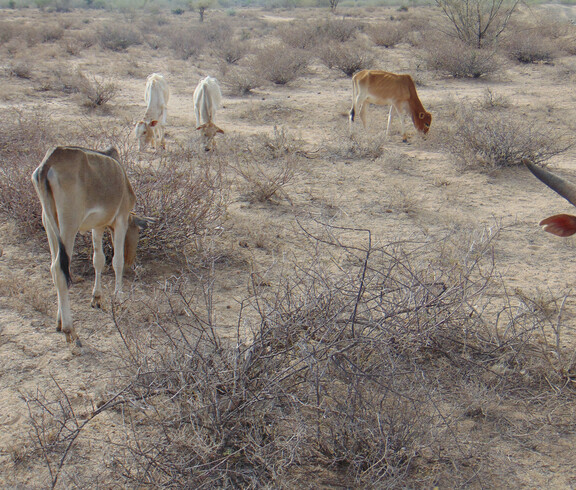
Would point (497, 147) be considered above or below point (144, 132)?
above

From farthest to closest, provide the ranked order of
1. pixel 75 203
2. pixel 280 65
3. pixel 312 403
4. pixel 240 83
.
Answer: pixel 280 65
pixel 240 83
pixel 75 203
pixel 312 403

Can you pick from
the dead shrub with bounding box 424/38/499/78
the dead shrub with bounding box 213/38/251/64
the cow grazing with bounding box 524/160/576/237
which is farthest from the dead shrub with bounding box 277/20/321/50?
the cow grazing with bounding box 524/160/576/237

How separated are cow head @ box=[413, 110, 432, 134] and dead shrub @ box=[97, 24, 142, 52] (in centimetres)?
1489

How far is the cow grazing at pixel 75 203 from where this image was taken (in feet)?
11.9

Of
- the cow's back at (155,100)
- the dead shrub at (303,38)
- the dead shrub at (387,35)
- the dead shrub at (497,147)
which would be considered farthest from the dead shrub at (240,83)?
the dead shrub at (387,35)

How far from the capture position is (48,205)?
11.9ft

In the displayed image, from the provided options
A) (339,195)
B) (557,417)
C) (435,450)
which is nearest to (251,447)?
(435,450)

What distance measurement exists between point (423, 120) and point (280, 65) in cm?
609

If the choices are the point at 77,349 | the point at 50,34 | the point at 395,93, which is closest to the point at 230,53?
the point at 50,34

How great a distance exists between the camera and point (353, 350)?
10.5 feet

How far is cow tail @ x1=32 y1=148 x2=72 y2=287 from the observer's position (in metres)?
3.56

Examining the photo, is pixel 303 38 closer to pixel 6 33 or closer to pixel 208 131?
pixel 6 33

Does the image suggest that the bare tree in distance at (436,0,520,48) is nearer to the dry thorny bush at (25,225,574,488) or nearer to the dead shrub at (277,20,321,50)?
the dead shrub at (277,20,321,50)

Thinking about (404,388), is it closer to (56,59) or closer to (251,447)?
(251,447)
